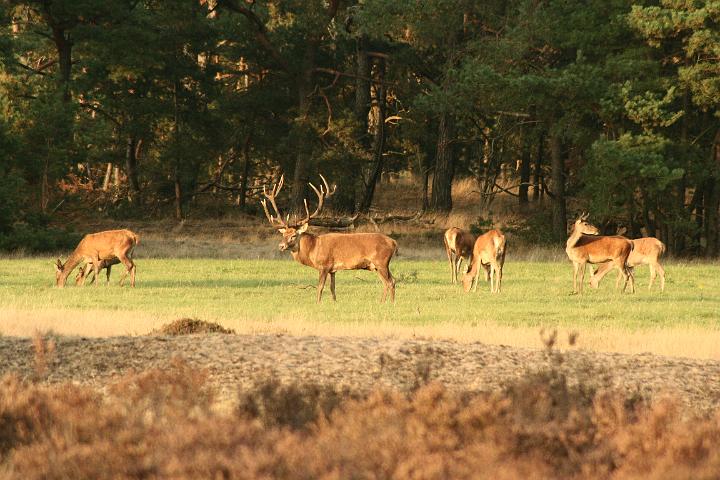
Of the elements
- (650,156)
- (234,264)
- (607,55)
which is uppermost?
(607,55)

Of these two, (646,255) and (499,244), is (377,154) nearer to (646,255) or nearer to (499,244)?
(646,255)

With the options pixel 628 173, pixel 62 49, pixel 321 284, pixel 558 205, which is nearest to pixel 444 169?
pixel 558 205

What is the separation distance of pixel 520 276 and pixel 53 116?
1458cm

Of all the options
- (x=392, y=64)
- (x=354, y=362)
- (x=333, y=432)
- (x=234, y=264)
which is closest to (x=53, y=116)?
(x=234, y=264)

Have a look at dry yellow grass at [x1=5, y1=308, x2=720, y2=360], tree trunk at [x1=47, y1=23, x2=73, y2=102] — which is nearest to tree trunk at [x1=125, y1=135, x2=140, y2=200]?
tree trunk at [x1=47, y1=23, x2=73, y2=102]

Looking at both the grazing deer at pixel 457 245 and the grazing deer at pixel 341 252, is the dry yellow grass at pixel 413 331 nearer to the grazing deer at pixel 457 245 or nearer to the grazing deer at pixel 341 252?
the grazing deer at pixel 341 252

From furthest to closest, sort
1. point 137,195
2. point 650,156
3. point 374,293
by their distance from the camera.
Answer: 1. point 137,195
2. point 650,156
3. point 374,293

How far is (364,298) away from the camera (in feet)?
69.5

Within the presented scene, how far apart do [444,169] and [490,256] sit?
22.6 meters

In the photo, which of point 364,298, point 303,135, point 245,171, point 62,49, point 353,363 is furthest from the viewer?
point 245,171

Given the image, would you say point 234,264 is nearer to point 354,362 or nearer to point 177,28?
point 177,28

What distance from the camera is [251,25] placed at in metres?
41.6

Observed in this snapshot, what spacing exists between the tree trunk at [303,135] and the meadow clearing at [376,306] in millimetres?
12612

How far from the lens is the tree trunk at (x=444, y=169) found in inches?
1741
